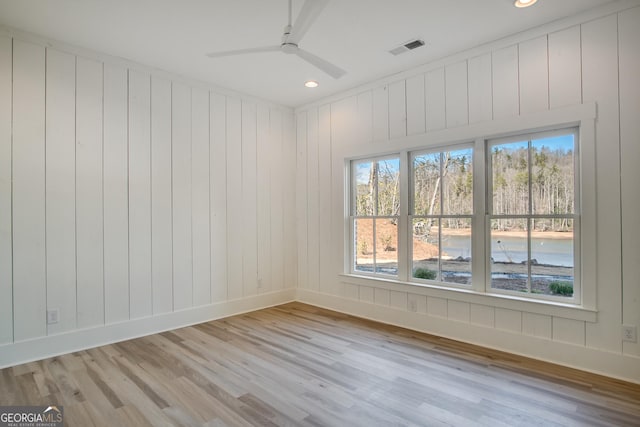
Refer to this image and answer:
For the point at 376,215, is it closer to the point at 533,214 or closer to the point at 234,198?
the point at 533,214

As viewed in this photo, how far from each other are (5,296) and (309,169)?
351cm

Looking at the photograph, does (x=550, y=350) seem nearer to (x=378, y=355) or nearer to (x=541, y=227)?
(x=541, y=227)

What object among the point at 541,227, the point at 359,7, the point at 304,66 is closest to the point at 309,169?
the point at 304,66

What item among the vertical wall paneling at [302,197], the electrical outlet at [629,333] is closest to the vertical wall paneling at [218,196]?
the vertical wall paneling at [302,197]

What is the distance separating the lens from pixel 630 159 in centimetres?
268

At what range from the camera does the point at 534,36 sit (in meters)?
3.11

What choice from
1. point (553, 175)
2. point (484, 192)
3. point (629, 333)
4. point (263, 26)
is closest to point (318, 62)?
point (263, 26)

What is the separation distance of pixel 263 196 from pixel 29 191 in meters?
2.54

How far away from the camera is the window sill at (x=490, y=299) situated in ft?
9.50

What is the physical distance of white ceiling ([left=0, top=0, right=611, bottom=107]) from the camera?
2.76 meters

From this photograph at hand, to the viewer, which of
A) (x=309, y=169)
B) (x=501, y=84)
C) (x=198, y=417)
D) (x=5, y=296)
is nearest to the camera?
(x=198, y=417)

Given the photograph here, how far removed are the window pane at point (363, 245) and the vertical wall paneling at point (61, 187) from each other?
3.09 m

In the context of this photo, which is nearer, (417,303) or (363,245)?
(417,303)

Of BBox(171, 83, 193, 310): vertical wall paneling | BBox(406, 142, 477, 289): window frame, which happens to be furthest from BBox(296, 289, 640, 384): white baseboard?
BBox(171, 83, 193, 310): vertical wall paneling
